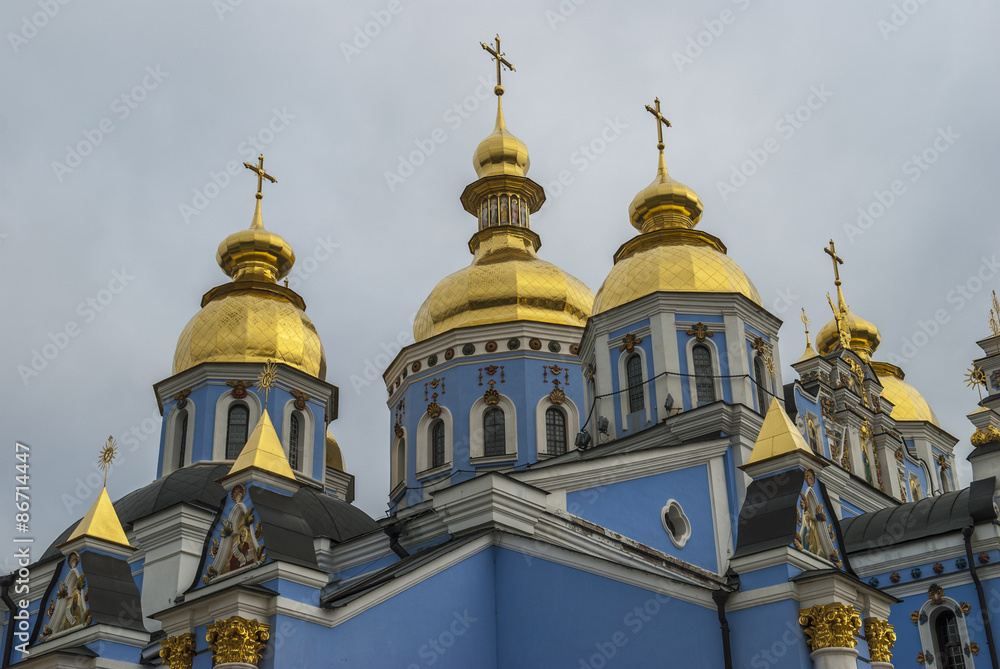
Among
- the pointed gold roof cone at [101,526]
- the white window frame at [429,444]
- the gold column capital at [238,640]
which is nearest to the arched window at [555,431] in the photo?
the white window frame at [429,444]

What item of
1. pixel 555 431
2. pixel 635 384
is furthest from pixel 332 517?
pixel 635 384

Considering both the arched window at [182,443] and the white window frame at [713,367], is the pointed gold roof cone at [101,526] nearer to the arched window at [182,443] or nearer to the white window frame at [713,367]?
the arched window at [182,443]

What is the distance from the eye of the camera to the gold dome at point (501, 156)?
2484cm

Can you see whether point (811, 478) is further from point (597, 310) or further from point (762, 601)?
point (597, 310)

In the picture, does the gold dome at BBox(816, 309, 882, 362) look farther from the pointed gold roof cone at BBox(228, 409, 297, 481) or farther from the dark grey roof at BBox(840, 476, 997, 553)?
the pointed gold roof cone at BBox(228, 409, 297, 481)

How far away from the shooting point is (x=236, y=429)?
66.5ft

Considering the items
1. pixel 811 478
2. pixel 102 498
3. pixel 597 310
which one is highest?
pixel 597 310

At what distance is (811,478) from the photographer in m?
10.6

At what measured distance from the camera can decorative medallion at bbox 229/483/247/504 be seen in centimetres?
1055

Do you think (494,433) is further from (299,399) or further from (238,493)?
(238,493)

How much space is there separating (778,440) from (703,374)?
22.1ft

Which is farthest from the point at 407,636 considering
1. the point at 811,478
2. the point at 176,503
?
the point at 176,503

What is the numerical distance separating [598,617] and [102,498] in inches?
217

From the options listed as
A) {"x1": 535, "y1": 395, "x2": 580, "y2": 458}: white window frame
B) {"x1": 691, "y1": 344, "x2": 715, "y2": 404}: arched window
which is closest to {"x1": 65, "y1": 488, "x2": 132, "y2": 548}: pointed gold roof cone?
{"x1": 691, "y1": 344, "x2": 715, "y2": 404}: arched window
